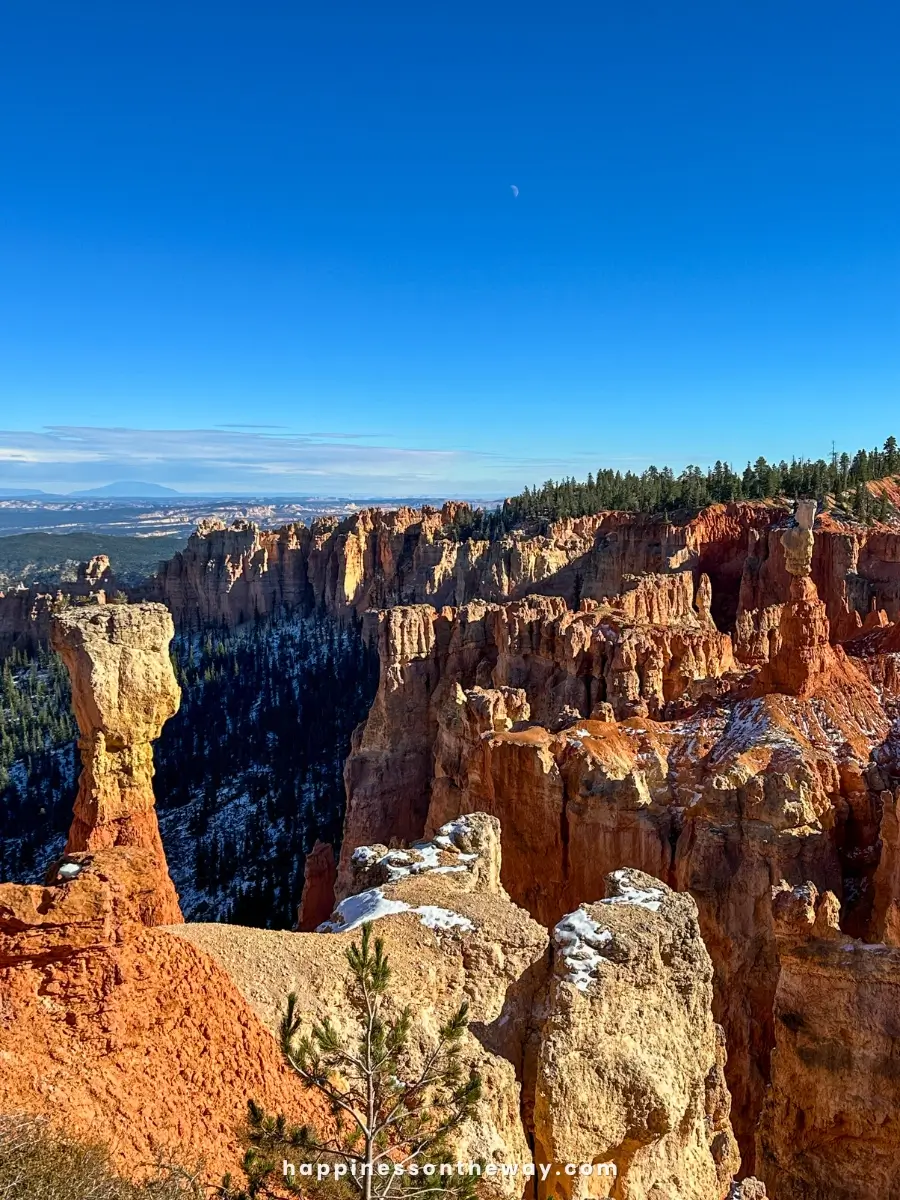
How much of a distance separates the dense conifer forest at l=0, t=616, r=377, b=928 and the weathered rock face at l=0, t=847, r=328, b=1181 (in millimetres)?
28952

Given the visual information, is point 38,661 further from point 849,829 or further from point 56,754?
point 849,829

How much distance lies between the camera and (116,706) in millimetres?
14734

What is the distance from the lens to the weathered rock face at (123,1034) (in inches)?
264

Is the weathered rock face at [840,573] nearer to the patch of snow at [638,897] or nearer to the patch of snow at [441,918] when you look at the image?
the patch of snow at [638,897]

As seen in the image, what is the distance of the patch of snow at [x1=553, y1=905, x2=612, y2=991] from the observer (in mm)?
9789

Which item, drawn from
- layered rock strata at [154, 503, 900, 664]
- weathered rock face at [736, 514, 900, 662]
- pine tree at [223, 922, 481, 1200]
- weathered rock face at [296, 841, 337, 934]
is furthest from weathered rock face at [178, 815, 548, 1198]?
weathered rock face at [736, 514, 900, 662]

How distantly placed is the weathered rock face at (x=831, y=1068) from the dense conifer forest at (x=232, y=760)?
25902 millimetres

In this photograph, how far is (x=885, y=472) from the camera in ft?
267

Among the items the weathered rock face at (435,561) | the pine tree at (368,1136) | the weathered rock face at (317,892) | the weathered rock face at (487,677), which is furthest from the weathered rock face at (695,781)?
the weathered rock face at (435,561)

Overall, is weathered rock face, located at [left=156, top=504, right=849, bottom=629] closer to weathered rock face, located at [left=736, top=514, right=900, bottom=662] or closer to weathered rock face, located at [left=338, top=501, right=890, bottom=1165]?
weathered rock face, located at [left=736, top=514, right=900, bottom=662]

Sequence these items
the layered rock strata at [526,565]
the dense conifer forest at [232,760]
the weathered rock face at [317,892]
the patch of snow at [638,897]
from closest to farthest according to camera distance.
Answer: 1. the patch of snow at [638,897]
2. the weathered rock face at [317,892]
3. the dense conifer forest at [232,760]
4. the layered rock strata at [526,565]

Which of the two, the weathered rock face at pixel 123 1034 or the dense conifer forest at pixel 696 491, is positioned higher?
the dense conifer forest at pixel 696 491

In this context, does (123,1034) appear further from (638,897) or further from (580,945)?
(638,897)

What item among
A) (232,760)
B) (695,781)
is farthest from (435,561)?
(695,781)
